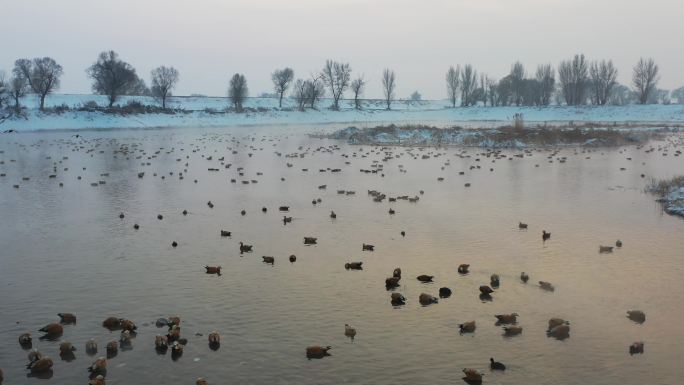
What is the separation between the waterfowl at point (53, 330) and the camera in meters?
9.23

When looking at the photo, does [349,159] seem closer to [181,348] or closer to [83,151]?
[83,151]

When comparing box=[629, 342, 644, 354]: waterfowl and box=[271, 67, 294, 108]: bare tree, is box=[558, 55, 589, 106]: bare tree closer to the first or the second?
box=[271, 67, 294, 108]: bare tree

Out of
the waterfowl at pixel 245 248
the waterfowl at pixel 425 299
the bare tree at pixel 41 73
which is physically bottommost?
the waterfowl at pixel 425 299

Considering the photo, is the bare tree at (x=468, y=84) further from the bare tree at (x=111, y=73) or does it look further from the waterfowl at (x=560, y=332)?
the waterfowl at (x=560, y=332)

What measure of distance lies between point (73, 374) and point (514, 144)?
4351 cm

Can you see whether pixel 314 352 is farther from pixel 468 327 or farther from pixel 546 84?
pixel 546 84

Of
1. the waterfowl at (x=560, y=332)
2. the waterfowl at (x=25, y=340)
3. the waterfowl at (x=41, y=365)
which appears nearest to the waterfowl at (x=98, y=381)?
the waterfowl at (x=41, y=365)

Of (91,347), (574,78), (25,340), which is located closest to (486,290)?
(91,347)

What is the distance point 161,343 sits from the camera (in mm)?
8773

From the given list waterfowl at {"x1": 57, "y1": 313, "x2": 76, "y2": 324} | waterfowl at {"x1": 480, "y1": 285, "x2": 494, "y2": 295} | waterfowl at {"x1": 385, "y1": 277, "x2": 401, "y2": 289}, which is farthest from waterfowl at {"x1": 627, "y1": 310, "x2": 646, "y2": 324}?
waterfowl at {"x1": 57, "y1": 313, "x2": 76, "y2": 324}

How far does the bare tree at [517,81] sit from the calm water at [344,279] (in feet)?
392

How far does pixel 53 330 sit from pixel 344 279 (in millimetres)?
5470

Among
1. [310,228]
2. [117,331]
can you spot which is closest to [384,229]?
[310,228]

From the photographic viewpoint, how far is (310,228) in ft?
55.2
